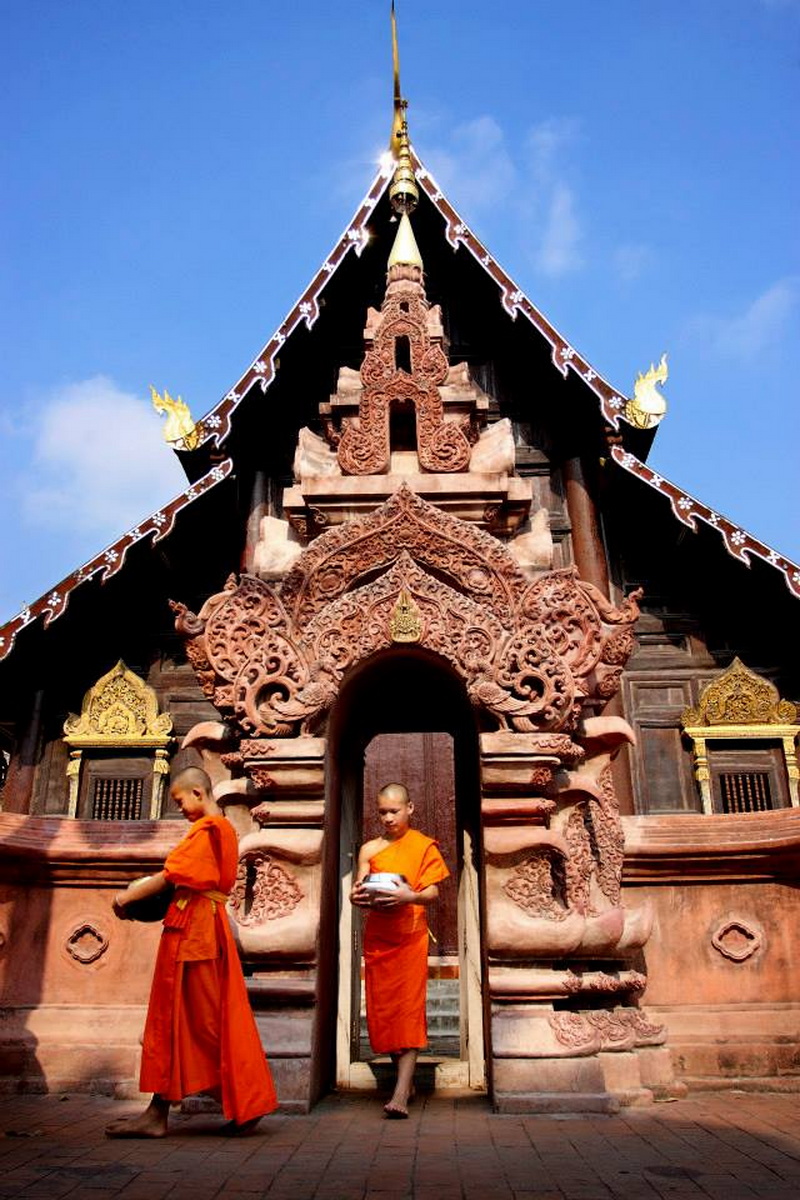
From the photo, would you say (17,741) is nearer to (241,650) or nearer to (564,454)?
(241,650)

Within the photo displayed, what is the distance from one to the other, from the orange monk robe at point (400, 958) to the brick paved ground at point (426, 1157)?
0.38m

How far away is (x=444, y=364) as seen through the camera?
22.3 feet

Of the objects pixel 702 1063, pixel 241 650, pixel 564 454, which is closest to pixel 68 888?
pixel 241 650

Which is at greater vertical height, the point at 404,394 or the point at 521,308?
the point at 521,308

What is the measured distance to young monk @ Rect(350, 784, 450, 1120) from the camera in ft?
15.8

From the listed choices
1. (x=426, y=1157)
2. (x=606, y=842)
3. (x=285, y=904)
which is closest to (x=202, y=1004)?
(x=285, y=904)

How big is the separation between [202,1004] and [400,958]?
4.00 feet

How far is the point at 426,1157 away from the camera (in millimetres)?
3650

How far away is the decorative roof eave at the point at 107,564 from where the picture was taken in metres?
8.84

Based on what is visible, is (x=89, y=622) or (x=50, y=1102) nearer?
(x=50, y=1102)

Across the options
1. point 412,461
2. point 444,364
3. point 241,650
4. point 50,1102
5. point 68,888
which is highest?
point 444,364

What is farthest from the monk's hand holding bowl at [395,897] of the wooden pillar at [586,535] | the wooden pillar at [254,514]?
the wooden pillar at [254,514]

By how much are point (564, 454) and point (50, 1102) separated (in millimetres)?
7424

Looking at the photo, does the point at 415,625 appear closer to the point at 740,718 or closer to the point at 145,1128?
the point at 145,1128
